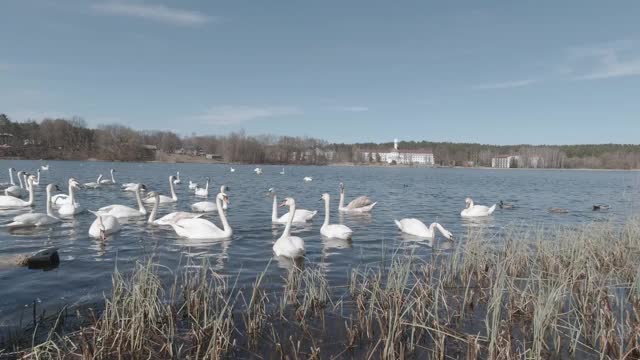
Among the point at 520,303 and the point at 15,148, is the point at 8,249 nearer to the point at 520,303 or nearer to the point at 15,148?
the point at 520,303

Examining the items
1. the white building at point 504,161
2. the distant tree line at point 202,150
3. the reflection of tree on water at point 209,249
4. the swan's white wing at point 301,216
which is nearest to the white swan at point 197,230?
the reflection of tree on water at point 209,249

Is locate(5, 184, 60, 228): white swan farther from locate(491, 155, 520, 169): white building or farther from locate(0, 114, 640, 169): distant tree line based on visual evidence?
locate(491, 155, 520, 169): white building

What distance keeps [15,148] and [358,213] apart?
10518cm

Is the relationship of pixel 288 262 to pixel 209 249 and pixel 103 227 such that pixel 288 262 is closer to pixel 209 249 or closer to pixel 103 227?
pixel 209 249

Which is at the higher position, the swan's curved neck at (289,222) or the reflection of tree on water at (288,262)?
the swan's curved neck at (289,222)

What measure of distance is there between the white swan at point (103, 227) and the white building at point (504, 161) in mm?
173892

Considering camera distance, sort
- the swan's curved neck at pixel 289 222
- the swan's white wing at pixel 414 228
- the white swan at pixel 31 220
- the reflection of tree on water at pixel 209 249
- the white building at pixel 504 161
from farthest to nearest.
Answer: the white building at pixel 504 161 < the swan's white wing at pixel 414 228 < the white swan at pixel 31 220 < the swan's curved neck at pixel 289 222 < the reflection of tree on water at pixel 209 249

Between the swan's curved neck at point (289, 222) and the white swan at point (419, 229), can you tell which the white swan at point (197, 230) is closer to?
the swan's curved neck at point (289, 222)

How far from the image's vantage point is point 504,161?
176m

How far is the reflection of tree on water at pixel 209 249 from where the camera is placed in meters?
10.3

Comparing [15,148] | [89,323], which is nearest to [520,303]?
[89,323]

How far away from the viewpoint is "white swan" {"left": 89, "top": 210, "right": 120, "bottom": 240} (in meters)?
12.1

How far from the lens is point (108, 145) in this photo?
120812mm

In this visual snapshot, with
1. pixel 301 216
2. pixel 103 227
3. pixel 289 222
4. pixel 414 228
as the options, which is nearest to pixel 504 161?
pixel 301 216
